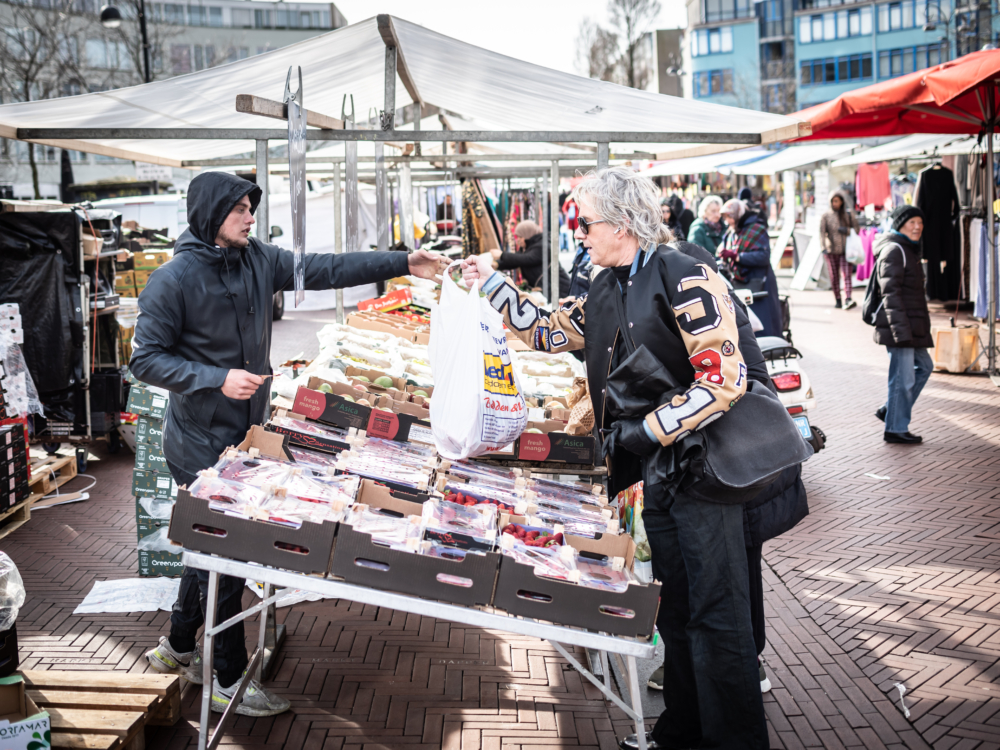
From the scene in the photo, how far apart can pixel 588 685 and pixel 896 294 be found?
15.7 feet

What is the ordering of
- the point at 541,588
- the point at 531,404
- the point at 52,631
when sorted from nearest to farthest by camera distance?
the point at 541,588, the point at 52,631, the point at 531,404

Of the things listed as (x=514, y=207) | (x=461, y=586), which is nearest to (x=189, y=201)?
(x=461, y=586)

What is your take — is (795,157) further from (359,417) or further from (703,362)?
(703,362)

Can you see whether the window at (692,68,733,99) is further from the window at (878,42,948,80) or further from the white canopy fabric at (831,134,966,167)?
the white canopy fabric at (831,134,966,167)

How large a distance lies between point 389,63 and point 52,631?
356cm

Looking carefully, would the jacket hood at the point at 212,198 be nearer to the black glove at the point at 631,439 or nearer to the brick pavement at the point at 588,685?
the black glove at the point at 631,439

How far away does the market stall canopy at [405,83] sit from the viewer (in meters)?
4.53

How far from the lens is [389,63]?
489cm

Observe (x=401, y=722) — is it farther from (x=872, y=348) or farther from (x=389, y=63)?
(x=872, y=348)

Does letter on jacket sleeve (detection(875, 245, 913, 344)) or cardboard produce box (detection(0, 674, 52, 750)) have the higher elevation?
letter on jacket sleeve (detection(875, 245, 913, 344))

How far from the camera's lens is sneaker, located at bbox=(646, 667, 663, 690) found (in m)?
3.56

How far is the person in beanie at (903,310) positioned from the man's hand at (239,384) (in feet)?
18.0

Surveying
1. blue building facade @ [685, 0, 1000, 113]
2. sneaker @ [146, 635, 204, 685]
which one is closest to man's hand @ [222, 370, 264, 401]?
sneaker @ [146, 635, 204, 685]

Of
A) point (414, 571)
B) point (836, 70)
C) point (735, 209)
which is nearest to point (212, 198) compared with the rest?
point (414, 571)
